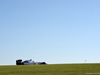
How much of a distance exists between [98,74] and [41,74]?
30.1ft

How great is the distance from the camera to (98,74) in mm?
40406

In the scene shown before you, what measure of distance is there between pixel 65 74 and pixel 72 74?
114 cm

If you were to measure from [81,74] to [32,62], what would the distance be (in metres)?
83.4

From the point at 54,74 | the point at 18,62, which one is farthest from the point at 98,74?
the point at 18,62

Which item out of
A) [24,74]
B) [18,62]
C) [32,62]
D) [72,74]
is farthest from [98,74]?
[18,62]

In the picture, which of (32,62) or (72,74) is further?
(32,62)

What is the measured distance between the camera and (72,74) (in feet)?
137

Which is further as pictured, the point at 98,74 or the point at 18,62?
the point at 18,62

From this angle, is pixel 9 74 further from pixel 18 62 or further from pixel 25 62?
pixel 18 62

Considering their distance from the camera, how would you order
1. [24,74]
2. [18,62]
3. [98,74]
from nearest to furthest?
[98,74] < [24,74] < [18,62]

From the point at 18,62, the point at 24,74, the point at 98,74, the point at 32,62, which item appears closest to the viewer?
the point at 98,74

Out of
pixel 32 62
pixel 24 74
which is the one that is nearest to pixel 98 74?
pixel 24 74

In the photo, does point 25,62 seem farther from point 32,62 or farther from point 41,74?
point 41,74

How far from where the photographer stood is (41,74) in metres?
42.2
